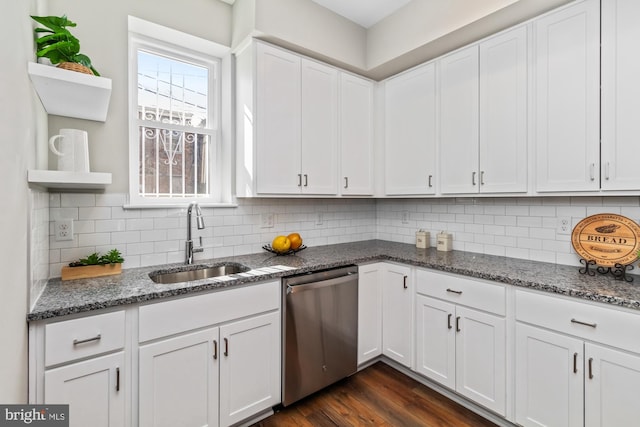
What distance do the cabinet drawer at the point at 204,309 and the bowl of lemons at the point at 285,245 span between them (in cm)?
52

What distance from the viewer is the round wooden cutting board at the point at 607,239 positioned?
1667 mm

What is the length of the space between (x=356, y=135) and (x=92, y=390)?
2.45m

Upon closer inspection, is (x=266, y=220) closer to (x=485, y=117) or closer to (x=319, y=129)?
(x=319, y=129)

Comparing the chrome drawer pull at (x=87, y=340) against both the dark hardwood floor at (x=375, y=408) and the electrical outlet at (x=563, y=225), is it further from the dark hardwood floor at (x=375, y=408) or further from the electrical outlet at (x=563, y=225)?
the electrical outlet at (x=563, y=225)

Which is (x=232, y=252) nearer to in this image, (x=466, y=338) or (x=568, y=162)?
(x=466, y=338)

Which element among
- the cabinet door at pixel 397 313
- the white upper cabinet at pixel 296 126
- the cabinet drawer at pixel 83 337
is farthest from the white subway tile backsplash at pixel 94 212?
the cabinet door at pixel 397 313

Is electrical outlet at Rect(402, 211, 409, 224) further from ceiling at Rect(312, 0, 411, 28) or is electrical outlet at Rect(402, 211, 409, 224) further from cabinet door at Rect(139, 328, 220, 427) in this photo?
cabinet door at Rect(139, 328, 220, 427)

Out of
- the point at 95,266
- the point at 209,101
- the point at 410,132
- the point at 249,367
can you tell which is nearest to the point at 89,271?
the point at 95,266

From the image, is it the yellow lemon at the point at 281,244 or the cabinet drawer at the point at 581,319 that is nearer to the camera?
the cabinet drawer at the point at 581,319

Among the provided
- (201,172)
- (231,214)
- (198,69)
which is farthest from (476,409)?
(198,69)

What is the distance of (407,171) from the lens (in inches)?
105

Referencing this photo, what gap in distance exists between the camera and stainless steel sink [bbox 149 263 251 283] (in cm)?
192

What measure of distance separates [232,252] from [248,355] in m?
0.83

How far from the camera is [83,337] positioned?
128cm
